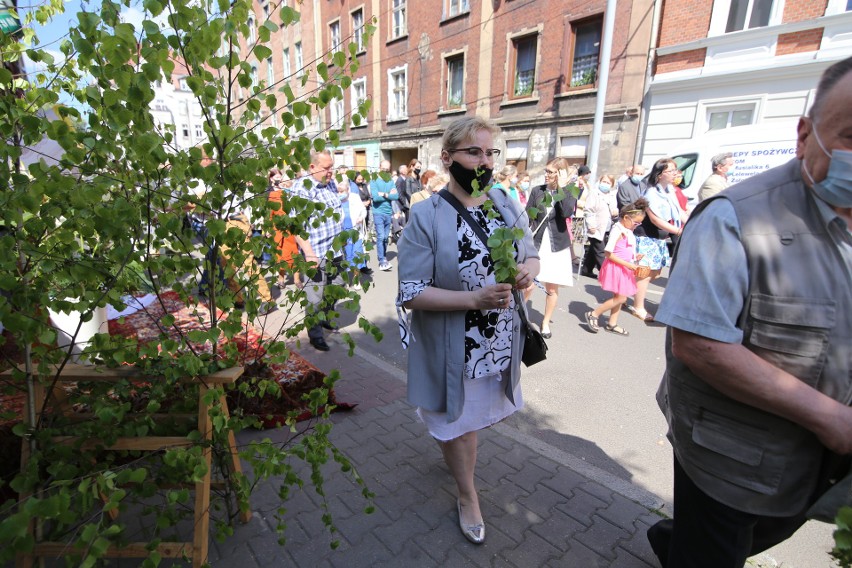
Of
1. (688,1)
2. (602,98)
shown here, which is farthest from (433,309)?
(688,1)

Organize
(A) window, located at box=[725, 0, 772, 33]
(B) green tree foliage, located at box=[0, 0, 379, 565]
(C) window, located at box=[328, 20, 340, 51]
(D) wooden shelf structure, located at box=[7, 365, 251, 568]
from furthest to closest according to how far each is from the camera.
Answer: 1. (C) window, located at box=[328, 20, 340, 51]
2. (A) window, located at box=[725, 0, 772, 33]
3. (D) wooden shelf structure, located at box=[7, 365, 251, 568]
4. (B) green tree foliage, located at box=[0, 0, 379, 565]

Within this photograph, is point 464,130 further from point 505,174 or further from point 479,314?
point 505,174

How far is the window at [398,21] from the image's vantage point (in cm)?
1985

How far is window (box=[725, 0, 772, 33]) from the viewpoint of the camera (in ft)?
34.2

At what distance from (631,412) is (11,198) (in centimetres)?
380

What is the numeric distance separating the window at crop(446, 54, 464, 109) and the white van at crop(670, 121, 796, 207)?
11055mm

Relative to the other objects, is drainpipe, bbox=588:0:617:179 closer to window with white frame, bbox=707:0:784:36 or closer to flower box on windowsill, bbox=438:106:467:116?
window with white frame, bbox=707:0:784:36

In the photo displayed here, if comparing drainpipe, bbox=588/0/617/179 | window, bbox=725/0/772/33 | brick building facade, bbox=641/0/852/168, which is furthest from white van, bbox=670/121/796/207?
window, bbox=725/0/772/33

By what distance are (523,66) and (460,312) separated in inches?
632

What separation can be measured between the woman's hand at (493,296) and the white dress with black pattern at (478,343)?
0.19 m

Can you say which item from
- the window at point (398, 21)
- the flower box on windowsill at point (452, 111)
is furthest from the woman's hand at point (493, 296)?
Answer: the window at point (398, 21)

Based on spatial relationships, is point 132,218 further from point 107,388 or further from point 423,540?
point 423,540

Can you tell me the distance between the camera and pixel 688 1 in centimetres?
1124

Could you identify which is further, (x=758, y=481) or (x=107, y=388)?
(x=107, y=388)
